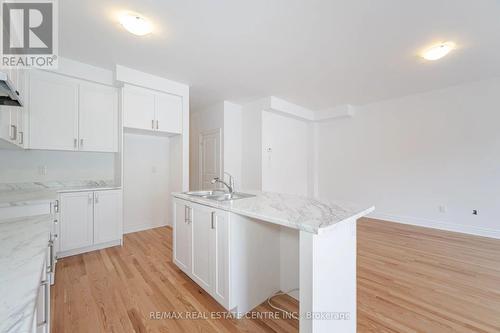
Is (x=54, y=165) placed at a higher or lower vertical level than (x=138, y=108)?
lower

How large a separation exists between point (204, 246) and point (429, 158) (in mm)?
4549

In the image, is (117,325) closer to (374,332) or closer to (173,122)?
(374,332)

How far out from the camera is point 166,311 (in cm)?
172

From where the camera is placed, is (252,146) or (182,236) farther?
(252,146)

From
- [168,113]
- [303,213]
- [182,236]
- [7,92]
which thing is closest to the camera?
[7,92]

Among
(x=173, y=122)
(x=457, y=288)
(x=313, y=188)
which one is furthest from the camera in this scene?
(x=313, y=188)

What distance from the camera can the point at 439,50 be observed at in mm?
2480

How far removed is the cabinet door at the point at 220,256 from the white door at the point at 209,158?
A: 280 centimetres

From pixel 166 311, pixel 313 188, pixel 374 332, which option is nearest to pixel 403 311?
pixel 374 332

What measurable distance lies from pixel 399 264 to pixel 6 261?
3341mm

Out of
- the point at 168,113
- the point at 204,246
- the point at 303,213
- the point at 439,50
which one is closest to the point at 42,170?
the point at 168,113

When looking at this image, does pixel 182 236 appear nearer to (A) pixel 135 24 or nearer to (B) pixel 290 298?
(B) pixel 290 298

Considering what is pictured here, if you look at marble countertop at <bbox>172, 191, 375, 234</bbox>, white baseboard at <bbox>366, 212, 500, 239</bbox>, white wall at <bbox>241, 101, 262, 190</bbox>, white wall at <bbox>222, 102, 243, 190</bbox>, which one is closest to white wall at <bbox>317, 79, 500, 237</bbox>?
white baseboard at <bbox>366, 212, 500, 239</bbox>

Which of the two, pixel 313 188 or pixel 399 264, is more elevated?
pixel 313 188
